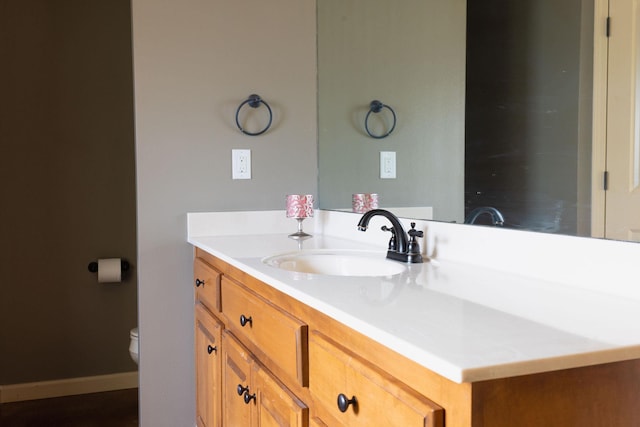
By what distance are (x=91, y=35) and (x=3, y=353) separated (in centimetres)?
162

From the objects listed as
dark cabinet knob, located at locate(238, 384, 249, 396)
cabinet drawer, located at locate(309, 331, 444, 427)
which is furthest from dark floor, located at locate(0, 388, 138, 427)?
cabinet drawer, located at locate(309, 331, 444, 427)

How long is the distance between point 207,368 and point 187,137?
2.70 feet

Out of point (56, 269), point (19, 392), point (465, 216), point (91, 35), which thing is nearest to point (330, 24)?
point (465, 216)

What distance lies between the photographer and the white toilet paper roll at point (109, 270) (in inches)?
112

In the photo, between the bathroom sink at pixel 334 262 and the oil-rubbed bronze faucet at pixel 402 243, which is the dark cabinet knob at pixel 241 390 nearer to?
the bathroom sink at pixel 334 262

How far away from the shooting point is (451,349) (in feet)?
2.17

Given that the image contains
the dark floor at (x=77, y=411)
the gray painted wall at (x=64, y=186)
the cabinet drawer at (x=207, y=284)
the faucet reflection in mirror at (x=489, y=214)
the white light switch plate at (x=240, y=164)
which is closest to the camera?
the faucet reflection in mirror at (x=489, y=214)

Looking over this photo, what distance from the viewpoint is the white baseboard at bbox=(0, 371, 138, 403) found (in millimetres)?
2836

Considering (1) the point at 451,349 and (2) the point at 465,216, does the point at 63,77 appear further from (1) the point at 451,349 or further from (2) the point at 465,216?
(1) the point at 451,349

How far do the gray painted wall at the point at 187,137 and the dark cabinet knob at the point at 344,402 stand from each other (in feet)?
4.45

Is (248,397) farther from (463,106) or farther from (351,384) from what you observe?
(463,106)

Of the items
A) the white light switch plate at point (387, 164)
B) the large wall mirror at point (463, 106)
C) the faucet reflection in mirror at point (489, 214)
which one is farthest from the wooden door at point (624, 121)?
the white light switch plate at point (387, 164)

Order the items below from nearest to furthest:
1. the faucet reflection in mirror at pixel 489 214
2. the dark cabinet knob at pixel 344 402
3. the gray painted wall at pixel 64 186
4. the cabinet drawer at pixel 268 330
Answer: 1. the dark cabinet knob at pixel 344 402
2. the cabinet drawer at pixel 268 330
3. the faucet reflection in mirror at pixel 489 214
4. the gray painted wall at pixel 64 186

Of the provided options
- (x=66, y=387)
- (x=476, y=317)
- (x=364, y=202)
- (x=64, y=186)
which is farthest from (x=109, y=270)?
(x=476, y=317)
